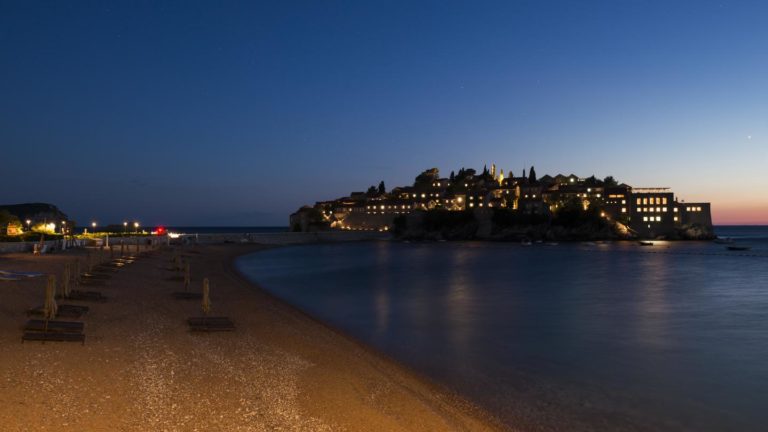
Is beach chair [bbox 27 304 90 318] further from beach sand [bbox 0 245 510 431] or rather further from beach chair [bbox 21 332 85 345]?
beach chair [bbox 21 332 85 345]

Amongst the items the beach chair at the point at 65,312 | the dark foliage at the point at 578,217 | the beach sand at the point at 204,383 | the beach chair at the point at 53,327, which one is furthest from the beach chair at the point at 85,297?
the dark foliage at the point at 578,217

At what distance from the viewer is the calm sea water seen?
9.80 meters

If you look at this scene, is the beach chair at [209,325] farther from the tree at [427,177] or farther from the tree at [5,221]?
the tree at [427,177]

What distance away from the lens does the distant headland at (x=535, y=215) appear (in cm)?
11106

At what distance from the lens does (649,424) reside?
899 centimetres

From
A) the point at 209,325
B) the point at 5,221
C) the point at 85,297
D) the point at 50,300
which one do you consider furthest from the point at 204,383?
the point at 5,221

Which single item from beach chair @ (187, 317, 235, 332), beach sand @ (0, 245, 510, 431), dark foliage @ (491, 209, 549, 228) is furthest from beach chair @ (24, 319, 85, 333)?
dark foliage @ (491, 209, 549, 228)

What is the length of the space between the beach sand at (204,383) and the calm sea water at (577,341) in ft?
5.15

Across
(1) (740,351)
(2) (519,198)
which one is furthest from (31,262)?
(2) (519,198)

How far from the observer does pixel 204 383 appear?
8742 millimetres

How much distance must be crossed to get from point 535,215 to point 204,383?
11328cm

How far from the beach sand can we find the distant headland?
101285 mm

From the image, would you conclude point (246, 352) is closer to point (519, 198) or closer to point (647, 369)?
point (647, 369)

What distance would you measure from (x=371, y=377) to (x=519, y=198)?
4831 inches
